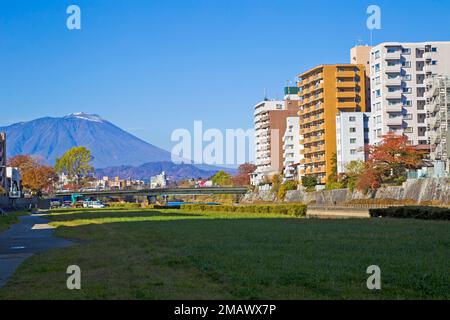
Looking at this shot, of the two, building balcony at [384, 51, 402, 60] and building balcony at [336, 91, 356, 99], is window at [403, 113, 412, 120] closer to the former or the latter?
building balcony at [384, 51, 402, 60]

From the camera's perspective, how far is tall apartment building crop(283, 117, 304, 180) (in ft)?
429

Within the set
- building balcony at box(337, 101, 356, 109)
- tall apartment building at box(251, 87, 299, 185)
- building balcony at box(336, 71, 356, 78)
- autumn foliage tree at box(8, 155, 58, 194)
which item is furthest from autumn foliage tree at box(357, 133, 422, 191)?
autumn foliage tree at box(8, 155, 58, 194)

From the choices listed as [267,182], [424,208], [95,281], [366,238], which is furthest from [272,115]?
[95,281]

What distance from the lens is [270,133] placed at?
15850 centimetres

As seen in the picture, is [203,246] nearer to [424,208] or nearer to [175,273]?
[175,273]

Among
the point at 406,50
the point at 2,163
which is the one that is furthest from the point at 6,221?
the point at 2,163

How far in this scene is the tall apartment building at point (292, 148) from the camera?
131 m

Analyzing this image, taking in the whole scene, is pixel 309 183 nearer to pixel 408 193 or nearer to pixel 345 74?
pixel 345 74

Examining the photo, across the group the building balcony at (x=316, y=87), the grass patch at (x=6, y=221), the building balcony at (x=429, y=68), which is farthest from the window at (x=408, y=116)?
the grass patch at (x=6, y=221)

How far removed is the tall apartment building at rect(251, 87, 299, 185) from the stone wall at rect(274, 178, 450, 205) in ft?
189

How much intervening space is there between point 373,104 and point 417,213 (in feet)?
213

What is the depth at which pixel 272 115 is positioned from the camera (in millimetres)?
157500

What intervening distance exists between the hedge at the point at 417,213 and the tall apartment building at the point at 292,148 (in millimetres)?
82187
